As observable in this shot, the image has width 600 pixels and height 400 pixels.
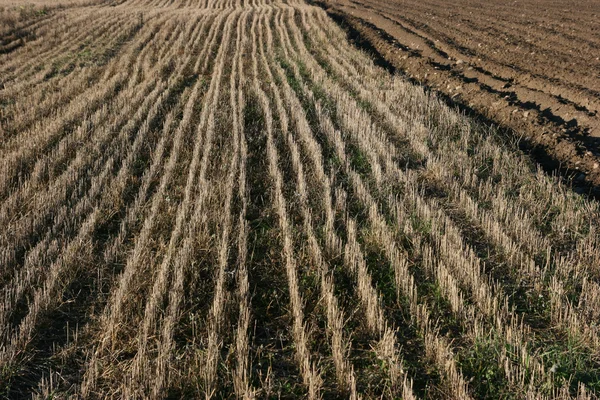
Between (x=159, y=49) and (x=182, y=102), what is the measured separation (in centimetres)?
820

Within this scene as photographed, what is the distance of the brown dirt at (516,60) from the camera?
8.81 meters

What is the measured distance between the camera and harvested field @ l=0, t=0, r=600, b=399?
3.58m

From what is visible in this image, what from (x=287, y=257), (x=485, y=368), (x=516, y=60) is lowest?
(x=287, y=257)

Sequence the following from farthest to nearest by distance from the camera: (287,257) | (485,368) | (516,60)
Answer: (516,60)
(287,257)
(485,368)

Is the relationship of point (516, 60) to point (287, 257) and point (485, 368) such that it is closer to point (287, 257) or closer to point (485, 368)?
point (287, 257)

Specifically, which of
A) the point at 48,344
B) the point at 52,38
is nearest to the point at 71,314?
the point at 48,344

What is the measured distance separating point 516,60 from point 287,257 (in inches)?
472

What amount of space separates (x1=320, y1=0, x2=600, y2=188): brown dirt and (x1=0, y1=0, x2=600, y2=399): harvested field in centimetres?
113

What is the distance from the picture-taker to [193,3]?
3634 centimetres

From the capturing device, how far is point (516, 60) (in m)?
14.0

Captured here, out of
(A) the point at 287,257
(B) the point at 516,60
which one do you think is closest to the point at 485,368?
(A) the point at 287,257

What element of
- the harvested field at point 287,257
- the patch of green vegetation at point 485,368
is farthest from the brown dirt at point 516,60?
the patch of green vegetation at point 485,368

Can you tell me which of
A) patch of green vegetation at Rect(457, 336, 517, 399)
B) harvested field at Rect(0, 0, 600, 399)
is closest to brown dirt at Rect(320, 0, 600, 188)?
harvested field at Rect(0, 0, 600, 399)

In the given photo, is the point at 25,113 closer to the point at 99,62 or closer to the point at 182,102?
the point at 182,102
